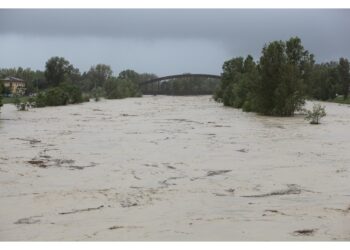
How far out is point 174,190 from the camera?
6582 mm

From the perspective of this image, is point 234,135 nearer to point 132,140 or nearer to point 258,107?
point 132,140

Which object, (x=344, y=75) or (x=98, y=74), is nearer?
(x=98, y=74)

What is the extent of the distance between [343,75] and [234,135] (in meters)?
33.5

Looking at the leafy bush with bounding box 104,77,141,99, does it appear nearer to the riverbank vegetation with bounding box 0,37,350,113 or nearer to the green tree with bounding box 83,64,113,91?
the riverbank vegetation with bounding box 0,37,350,113

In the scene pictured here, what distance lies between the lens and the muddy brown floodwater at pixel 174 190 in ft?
15.3

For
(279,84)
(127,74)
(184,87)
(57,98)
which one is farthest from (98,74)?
(184,87)

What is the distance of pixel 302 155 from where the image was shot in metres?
10.0

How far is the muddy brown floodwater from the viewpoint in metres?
4.66

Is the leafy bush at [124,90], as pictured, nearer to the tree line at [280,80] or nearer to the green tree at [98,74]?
the green tree at [98,74]

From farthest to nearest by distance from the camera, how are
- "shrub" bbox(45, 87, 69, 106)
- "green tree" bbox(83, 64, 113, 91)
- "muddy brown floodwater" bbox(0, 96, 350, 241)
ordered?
"shrub" bbox(45, 87, 69, 106) → "green tree" bbox(83, 64, 113, 91) → "muddy brown floodwater" bbox(0, 96, 350, 241)

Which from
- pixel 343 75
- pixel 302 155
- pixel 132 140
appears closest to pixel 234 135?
pixel 132 140

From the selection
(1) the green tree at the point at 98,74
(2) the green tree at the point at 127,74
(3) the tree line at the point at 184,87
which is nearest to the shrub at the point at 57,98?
(2) the green tree at the point at 127,74

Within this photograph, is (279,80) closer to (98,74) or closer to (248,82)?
(248,82)

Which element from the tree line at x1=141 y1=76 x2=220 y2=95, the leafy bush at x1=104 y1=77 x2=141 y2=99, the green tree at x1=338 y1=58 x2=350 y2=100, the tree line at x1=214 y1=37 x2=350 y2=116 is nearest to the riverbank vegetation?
the tree line at x1=214 y1=37 x2=350 y2=116
